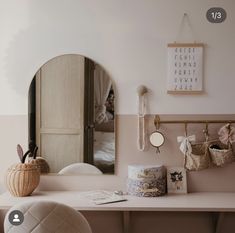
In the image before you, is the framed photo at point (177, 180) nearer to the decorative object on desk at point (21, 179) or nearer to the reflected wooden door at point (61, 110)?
the reflected wooden door at point (61, 110)

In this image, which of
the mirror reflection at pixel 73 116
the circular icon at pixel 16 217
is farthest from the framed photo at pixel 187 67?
the circular icon at pixel 16 217

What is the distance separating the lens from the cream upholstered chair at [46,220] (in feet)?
5.84

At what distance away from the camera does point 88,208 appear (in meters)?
2.11

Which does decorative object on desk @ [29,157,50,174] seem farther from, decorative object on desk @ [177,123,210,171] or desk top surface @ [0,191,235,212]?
decorative object on desk @ [177,123,210,171]

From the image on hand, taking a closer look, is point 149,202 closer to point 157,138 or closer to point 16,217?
point 157,138

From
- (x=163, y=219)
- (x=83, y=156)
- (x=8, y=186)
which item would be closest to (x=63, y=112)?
(x=83, y=156)

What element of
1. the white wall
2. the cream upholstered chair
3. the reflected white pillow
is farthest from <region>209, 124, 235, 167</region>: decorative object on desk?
the cream upholstered chair

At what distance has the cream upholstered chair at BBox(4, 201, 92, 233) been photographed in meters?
1.78

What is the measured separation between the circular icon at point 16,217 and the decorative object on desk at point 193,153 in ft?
3.55

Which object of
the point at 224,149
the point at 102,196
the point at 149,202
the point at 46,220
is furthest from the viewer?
the point at 224,149

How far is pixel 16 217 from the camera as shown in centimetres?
180

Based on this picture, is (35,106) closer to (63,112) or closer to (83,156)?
(63,112)

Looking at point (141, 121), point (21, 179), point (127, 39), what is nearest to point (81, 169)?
point (21, 179)

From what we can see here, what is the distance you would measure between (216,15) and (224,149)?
Answer: 0.85m
